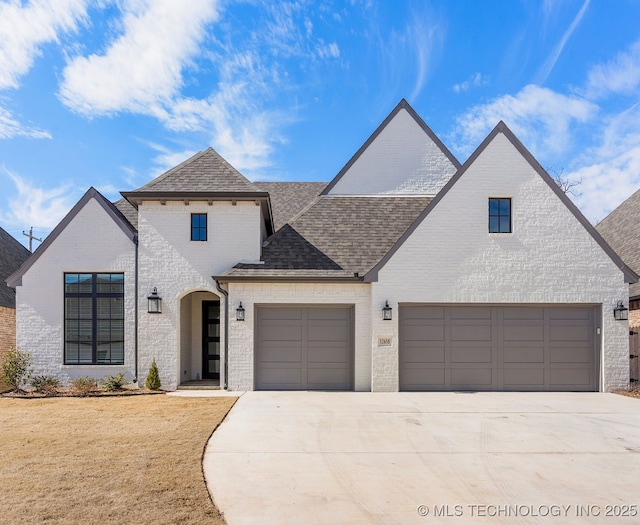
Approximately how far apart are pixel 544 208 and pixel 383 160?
220 inches

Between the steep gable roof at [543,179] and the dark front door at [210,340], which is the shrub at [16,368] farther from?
the steep gable roof at [543,179]

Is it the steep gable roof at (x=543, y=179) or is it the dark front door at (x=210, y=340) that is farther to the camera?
the dark front door at (x=210, y=340)

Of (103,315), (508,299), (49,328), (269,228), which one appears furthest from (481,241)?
(49,328)

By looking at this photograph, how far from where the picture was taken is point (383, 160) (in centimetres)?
1509

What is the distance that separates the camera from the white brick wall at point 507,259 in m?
11.8

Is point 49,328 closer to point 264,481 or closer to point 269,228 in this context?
point 269,228

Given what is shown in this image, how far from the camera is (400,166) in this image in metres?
15.1

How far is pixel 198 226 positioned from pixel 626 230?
58.5ft

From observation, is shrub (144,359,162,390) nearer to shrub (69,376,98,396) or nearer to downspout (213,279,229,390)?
shrub (69,376,98,396)

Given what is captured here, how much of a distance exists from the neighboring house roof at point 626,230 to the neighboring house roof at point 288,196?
12379 mm

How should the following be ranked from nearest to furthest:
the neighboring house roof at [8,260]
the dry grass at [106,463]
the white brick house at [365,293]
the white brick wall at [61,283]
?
the dry grass at [106,463] < the white brick house at [365,293] < the white brick wall at [61,283] < the neighboring house roof at [8,260]

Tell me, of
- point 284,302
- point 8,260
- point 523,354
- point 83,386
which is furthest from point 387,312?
point 8,260

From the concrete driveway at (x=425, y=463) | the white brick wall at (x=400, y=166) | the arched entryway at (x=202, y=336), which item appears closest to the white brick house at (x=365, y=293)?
the arched entryway at (x=202, y=336)

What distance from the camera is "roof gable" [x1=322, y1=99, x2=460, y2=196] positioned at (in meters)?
15.0
